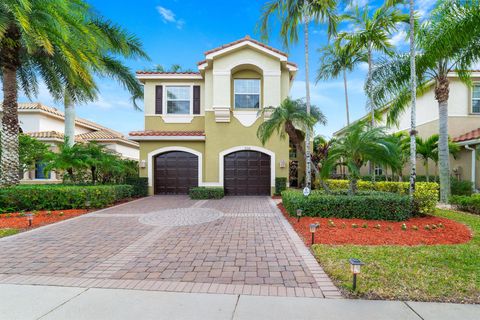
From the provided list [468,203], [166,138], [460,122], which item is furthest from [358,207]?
[460,122]

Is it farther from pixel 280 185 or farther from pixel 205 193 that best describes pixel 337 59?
pixel 205 193

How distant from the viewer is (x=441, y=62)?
11055 millimetres

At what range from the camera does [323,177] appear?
8.98 m

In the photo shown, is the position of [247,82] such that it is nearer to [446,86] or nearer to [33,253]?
[446,86]

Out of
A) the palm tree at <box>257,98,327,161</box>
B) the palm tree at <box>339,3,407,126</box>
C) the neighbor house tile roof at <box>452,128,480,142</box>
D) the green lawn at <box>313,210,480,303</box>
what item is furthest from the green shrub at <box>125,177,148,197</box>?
the neighbor house tile roof at <box>452,128,480,142</box>

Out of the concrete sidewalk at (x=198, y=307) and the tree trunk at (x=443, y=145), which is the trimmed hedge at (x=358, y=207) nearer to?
the concrete sidewalk at (x=198, y=307)

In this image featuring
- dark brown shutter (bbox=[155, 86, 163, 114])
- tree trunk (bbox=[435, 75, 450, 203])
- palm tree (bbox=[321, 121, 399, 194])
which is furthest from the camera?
dark brown shutter (bbox=[155, 86, 163, 114])

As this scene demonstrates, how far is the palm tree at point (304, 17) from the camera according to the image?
10.3 m

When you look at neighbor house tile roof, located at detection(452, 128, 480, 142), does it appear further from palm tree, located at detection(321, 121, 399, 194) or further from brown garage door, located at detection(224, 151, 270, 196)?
brown garage door, located at detection(224, 151, 270, 196)

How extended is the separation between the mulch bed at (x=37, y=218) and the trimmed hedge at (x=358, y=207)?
8339 millimetres

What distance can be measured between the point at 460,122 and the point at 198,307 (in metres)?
19.2

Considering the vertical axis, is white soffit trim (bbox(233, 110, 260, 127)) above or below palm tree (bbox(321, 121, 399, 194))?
above

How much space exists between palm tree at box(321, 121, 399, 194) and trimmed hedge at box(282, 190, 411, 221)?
102 centimetres

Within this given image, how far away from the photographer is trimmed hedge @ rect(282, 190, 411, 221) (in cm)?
773
